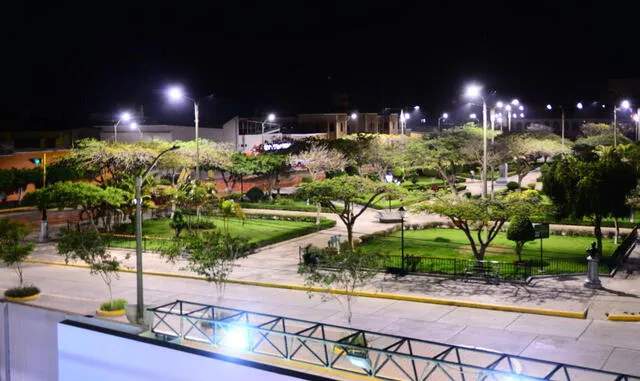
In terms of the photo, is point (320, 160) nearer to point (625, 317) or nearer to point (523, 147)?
point (523, 147)

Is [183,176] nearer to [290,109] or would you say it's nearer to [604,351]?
[604,351]

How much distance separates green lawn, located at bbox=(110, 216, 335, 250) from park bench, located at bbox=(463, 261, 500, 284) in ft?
39.6

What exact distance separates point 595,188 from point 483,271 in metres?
6.87

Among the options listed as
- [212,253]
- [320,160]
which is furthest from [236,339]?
[320,160]

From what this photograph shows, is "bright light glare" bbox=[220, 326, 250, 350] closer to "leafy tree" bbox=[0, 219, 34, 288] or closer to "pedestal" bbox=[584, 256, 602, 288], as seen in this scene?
"leafy tree" bbox=[0, 219, 34, 288]

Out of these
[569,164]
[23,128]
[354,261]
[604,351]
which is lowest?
[604,351]

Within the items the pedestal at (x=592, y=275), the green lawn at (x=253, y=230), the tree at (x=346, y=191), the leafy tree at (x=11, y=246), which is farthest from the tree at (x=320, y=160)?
the pedestal at (x=592, y=275)

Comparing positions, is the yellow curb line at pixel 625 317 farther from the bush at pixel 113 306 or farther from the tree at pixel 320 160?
the tree at pixel 320 160

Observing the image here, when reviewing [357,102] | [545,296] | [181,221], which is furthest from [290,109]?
[545,296]

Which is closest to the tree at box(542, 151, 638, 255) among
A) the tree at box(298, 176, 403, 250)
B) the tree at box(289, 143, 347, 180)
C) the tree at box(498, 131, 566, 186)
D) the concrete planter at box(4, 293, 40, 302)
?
the tree at box(298, 176, 403, 250)

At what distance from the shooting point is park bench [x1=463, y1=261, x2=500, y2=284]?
1094 inches

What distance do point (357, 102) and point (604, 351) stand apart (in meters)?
104

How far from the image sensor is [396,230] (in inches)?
1704

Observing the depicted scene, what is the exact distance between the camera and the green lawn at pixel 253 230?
125 feet
